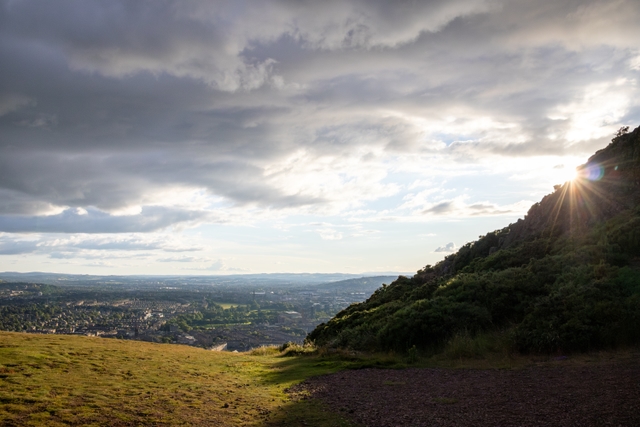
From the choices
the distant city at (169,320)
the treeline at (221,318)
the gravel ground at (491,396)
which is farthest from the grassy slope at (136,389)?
the treeline at (221,318)

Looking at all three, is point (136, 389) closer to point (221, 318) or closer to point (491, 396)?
point (491, 396)

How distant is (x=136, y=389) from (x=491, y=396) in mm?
8879

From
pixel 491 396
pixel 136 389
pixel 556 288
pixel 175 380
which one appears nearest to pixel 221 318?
pixel 556 288

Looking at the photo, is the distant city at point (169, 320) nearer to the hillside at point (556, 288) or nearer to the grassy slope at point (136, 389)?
the hillside at point (556, 288)

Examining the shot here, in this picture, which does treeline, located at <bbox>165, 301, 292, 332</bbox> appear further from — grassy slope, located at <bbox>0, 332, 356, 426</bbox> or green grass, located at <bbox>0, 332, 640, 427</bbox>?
grassy slope, located at <bbox>0, 332, 356, 426</bbox>

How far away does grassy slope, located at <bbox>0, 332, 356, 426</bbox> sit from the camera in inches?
320

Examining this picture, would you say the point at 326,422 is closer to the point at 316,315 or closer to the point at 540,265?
the point at 540,265

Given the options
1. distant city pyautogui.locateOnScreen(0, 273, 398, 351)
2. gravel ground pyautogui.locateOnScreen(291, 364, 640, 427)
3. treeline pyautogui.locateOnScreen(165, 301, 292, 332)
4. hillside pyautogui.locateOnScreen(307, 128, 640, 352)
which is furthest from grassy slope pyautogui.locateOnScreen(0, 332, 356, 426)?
treeline pyautogui.locateOnScreen(165, 301, 292, 332)

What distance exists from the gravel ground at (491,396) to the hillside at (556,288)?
3.24 metres

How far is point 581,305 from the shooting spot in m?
15.3

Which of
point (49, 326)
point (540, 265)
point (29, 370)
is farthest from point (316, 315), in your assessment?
point (29, 370)

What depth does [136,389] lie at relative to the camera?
1059 cm

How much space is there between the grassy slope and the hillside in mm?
5633

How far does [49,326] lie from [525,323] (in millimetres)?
64628
